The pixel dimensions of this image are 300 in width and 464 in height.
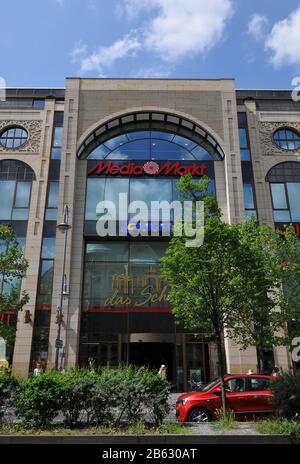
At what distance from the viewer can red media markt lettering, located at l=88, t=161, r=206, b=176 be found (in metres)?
28.2

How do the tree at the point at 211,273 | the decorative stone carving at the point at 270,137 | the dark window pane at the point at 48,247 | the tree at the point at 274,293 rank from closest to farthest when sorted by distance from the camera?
the tree at the point at 211,273, the tree at the point at 274,293, the dark window pane at the point at 48,247, the decorative stone carving at the point at 270,137

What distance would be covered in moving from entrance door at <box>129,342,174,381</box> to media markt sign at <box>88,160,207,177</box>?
39.4 ft

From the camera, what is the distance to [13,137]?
99.1 feet

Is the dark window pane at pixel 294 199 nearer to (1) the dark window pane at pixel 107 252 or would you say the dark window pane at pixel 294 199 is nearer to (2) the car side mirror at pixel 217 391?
(1) the dark window pane at pixel 107 252

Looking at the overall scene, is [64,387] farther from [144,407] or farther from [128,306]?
[128,306]

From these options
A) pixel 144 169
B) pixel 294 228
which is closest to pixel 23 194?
pixel 144 169

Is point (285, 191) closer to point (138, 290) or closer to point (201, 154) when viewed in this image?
point (201, 154)

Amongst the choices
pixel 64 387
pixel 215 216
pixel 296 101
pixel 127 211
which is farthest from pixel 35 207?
pixel 296 101

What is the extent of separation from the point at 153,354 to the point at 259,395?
43.5 ft

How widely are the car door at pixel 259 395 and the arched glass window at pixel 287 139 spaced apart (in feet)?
72.2

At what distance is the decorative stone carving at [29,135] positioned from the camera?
29484mm

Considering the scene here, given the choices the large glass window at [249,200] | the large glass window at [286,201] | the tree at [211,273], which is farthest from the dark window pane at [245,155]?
the tree at [211,273]

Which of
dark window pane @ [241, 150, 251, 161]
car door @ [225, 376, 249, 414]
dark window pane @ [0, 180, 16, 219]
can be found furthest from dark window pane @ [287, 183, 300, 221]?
dark window pane @ [0, 180, 16, 219]

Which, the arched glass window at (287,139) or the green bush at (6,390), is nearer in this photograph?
the green bush at (6,390)
